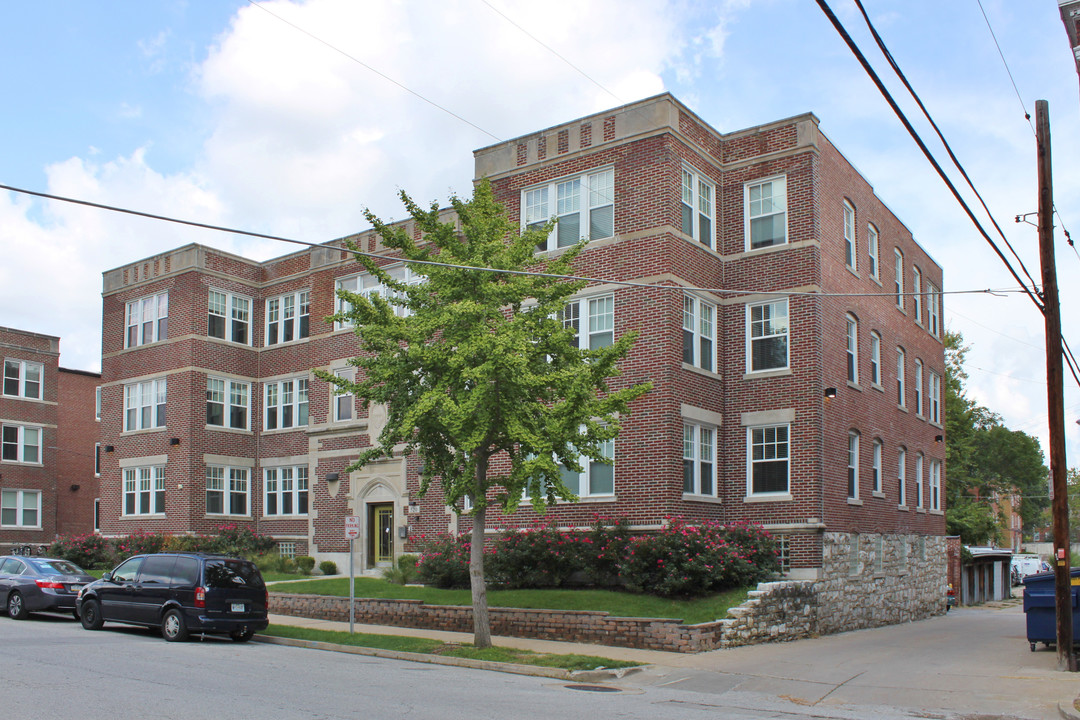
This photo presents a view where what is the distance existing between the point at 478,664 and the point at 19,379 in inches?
1452

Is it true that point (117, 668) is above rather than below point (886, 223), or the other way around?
below

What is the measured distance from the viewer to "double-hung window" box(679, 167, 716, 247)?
23156 mm

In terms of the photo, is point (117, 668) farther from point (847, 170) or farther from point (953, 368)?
point (953, 368)

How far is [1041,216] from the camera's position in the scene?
16.5 m

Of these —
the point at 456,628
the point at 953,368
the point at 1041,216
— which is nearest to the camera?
the point at 1041,216

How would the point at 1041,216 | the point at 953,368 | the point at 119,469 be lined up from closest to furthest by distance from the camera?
the point at 1041,216 < the point at 119,469 < the point at 953,368

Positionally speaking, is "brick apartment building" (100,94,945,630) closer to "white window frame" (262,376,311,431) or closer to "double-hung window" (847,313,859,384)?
"double-hung window" (847,313,859,384)

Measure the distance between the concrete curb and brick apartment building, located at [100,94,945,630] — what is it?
6556mm

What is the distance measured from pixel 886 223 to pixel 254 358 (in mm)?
21974

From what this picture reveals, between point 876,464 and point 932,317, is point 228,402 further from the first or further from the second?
point 932,317

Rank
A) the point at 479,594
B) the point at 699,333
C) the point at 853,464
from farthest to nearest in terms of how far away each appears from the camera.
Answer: the point at 853,464 → the point at 699,333 → the point at 479,594

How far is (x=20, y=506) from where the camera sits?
144ft

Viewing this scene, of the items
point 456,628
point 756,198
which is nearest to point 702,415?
Result: point 756,198

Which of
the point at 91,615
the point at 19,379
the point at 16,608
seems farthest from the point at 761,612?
the point at 19,379
